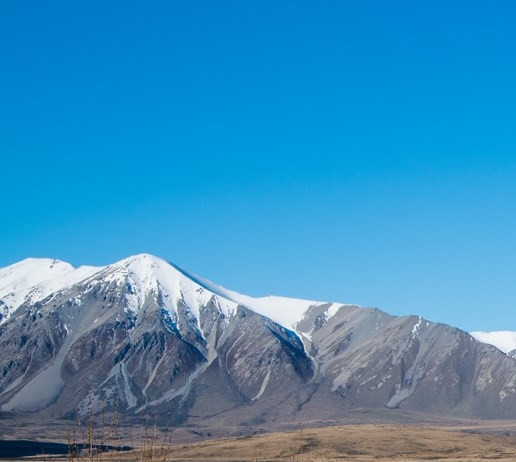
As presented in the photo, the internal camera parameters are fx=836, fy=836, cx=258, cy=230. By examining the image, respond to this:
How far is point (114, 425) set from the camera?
9.72m

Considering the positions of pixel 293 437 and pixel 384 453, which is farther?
pixel 293 437

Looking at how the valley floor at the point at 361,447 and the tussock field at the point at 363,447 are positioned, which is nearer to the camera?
the valley floor at the point at 361,447

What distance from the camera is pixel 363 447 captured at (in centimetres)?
16500

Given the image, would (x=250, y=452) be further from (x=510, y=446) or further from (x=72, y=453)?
(x=72, y=453)

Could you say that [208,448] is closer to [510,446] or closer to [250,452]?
[250,452]

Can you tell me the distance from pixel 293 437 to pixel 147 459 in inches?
6624

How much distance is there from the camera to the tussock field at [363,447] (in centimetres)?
14900

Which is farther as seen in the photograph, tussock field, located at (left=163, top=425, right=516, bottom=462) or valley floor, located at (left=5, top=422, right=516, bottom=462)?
tussock field, located at (left=163, top=425, right=516, bottom=462)

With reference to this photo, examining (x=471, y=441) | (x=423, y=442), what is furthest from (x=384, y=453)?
(x=471, y=441)

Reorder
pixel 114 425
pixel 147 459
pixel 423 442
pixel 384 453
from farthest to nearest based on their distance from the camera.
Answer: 1. pixel 423 442
2. pixel 384 453
3. pixel 147 459
4. pixel 114 425

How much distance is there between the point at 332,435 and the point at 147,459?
583ft

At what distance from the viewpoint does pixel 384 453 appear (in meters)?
156

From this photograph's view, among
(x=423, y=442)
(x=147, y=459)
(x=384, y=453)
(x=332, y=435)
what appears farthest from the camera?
(x=332, y=435)

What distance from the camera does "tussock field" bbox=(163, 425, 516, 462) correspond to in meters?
149
